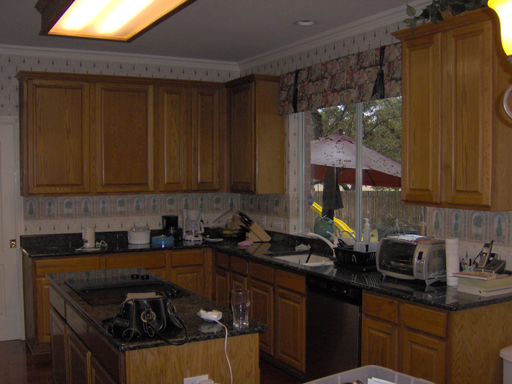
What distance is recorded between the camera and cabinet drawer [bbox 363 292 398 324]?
2926 mm

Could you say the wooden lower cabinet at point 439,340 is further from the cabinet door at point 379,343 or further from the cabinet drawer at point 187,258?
the cabinet drawer at point 187,258

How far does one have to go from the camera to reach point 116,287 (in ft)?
9.68

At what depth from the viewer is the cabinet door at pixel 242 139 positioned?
5.02m

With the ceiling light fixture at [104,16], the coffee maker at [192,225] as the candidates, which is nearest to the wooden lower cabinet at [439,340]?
the ceiling light fixture at [104,16]

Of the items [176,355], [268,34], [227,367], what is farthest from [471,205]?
[268,34]

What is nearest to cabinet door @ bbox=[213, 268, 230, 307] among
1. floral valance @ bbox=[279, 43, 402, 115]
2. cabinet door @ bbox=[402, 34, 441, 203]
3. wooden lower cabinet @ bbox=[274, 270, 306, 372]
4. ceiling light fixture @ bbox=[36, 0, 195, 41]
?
wooden lower cabinet @ bbox=[274, 270, 306, 372]

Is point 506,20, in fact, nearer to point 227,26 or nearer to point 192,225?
point 227,26

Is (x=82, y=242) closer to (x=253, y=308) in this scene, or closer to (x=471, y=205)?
(x=253, y=308)

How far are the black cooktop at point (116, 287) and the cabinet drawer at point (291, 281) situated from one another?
1.09 metres

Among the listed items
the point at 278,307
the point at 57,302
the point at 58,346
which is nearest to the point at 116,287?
the point at 57,302

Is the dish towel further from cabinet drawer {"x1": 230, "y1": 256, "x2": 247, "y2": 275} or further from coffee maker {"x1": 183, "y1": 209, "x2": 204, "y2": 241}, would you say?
coffee maker {"x1": 183, "y1": 209, "x2": 204, "y2": 241}

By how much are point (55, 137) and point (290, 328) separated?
2.79m

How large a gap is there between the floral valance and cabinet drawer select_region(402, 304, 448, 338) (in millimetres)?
1564

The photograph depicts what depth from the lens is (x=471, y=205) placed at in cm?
288
